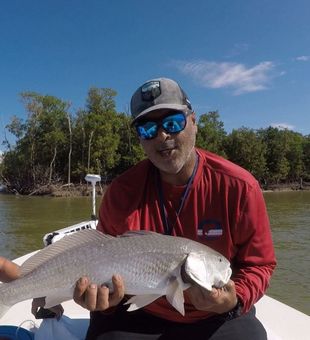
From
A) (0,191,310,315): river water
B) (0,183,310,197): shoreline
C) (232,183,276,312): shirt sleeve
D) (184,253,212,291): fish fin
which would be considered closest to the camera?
(184,253,212,291): fish fin

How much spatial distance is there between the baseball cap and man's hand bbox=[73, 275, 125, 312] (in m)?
1.06

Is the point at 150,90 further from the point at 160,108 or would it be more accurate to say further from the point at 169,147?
the point at 169,147

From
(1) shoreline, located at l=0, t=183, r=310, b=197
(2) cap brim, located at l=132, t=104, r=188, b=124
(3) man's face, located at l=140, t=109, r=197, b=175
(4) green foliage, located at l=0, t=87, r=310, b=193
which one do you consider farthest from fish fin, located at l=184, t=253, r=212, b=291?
(4) green foliage, located at l=0, t=87, r=310, b=193

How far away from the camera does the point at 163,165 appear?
264 cm

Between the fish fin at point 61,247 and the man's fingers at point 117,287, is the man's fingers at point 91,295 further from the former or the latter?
the fish fin at point 61,247

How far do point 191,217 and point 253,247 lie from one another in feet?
1.46

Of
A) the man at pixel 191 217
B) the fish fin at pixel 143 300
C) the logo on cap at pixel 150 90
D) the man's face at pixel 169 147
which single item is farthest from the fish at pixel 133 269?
the logo on cap at pixel 150 90

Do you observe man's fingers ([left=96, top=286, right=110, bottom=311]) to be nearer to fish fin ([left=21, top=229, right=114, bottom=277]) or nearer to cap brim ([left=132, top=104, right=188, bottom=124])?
fish fin ([left=21, top=229, right=114, bottom=277])

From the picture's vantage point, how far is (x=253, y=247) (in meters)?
2.56

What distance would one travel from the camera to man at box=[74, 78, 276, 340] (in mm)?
2568

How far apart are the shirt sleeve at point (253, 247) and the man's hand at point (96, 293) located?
771 millimetres

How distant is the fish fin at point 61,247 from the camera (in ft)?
7.86

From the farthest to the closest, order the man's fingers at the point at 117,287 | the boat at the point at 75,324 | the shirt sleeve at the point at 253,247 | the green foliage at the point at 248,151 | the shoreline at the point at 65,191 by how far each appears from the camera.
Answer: the green foliage at the point at 248,151 → the shoreline at the point at 65,191 → the boat at the point at 75,324 → the shirt sleeve at the point at 253,247 → the man's fingers at the point at 117,287

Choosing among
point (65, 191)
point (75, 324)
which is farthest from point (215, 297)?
point (65, 191)
